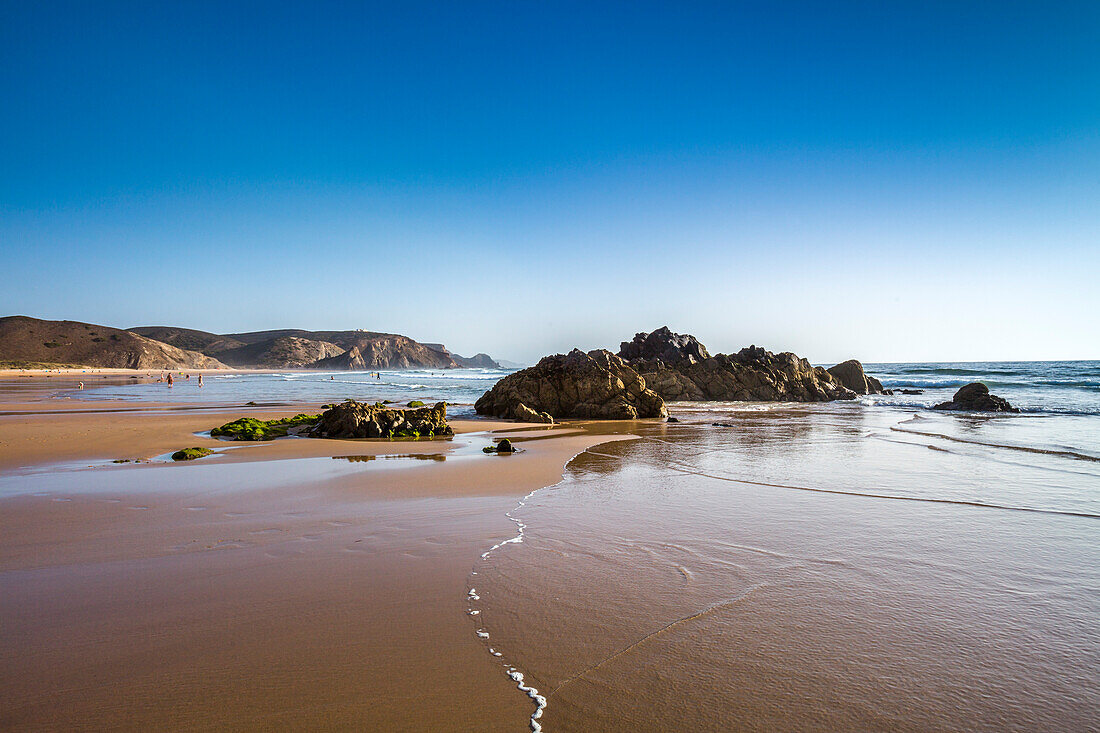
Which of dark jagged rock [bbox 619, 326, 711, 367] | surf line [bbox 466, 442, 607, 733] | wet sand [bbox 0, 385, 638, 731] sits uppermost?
dark jagged rock [bbox 619, 326, 711, 367]

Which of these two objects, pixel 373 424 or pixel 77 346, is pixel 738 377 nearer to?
pixel 373 424

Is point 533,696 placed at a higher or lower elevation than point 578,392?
lower

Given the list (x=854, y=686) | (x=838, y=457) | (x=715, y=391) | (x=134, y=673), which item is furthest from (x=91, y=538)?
(x=715, y=391)

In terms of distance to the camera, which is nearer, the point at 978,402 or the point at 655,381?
the point at 978,402

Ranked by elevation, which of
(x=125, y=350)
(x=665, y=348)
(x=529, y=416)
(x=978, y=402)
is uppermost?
(x=125, y=350)

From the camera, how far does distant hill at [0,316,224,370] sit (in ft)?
297

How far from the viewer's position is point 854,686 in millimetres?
2936

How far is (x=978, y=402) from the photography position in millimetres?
25516

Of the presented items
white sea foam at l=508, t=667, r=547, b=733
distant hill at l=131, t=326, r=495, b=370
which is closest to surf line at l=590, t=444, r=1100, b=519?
white sea foam at l=508, t=667, r=547, b=733

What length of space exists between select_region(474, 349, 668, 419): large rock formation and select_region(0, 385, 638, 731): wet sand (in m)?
12.6

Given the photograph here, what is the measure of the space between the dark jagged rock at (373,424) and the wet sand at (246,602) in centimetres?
536

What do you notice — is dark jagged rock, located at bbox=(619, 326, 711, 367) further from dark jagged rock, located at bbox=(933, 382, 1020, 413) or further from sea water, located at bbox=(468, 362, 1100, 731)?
sea water, located at bbox=(468, 362, 1100, 731)

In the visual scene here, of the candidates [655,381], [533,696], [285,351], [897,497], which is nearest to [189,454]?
[533,696]

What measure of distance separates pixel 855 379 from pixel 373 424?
37088 millimetres
